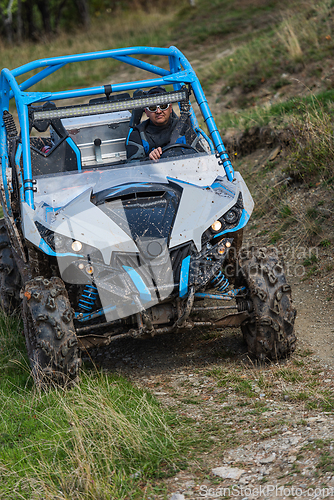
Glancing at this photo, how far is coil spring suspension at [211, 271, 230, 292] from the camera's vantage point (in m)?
4.36

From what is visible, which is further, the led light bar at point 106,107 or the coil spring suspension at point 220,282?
the led light bar at point 106,107

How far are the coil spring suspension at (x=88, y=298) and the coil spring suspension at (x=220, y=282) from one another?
869mm

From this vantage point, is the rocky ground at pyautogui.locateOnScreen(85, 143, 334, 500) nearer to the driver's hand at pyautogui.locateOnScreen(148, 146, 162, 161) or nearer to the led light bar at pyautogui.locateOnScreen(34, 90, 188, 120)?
the driver's hand at pyautogui.locateOnScreen(148, 146, 162, 161)

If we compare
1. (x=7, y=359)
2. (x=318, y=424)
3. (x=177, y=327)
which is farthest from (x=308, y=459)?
(x=7, y=359)

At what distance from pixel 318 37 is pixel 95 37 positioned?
39.2ft

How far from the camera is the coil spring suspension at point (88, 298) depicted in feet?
14.0

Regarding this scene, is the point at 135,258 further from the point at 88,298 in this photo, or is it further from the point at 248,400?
the point at 248,400

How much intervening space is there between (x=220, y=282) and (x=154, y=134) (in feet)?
6.55

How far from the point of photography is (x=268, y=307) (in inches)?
165

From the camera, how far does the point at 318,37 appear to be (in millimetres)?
10820

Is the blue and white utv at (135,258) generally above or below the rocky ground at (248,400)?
above

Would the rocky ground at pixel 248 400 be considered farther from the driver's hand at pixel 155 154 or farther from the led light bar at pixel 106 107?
the led light bar at pixel 106 107

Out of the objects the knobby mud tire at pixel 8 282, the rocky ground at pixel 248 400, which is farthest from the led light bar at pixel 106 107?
the rocky ground at pixel 248 400

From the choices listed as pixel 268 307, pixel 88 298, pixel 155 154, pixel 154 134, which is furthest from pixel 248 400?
pixel 154 134
